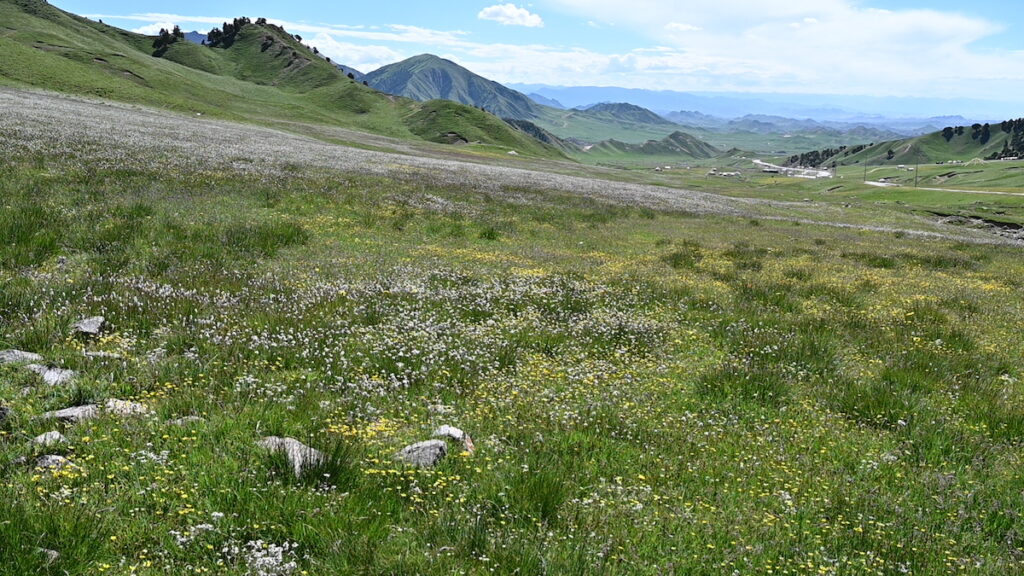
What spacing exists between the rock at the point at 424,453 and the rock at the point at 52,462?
2.92 meters

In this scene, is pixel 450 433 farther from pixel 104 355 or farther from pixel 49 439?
pixel 104 355

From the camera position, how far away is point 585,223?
29.6 metres

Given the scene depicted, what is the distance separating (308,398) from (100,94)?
4520 inches

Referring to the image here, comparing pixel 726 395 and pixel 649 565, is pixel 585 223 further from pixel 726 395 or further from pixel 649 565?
pixel 649 565

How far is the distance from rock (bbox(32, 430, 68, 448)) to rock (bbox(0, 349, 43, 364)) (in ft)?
7.93

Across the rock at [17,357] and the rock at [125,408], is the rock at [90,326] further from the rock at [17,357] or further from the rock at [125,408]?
Answer: the rock at [125,408]

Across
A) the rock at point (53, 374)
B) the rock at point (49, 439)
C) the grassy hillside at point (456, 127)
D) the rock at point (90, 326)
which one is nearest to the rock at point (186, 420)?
the rock at point (49, 439)

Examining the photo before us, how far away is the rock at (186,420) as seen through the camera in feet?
18.7

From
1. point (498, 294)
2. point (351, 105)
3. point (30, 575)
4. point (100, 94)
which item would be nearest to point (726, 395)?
point (498, 294)

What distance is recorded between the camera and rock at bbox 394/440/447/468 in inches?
218

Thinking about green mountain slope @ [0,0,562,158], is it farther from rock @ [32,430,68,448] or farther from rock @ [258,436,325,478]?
rock @ [258,436,325,478]

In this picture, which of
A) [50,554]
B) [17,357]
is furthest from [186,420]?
Result: [17,357]

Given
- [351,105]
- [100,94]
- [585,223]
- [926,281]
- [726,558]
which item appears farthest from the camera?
[351,105]

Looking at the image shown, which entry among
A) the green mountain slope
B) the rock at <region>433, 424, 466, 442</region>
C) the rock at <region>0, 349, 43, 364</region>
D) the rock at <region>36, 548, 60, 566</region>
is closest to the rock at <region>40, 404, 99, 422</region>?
the rock at <region>0, 349, 43, 364</region>
